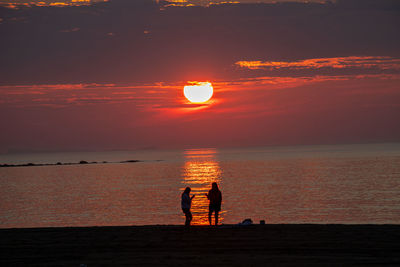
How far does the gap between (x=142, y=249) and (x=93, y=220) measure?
3303cm

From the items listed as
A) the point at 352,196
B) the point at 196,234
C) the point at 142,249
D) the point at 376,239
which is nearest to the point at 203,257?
the point at 142,249

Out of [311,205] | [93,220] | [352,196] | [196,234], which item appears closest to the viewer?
[196,234]

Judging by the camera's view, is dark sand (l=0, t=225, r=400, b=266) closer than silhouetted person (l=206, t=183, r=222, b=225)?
Yes

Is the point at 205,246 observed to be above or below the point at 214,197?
below

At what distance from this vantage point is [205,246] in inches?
713

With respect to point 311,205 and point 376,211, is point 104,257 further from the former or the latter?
point 311,205

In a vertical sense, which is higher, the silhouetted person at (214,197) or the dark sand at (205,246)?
the silhouetted person at (214,197)

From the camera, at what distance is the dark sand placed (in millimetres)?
15570

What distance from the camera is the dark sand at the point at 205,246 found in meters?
15.6

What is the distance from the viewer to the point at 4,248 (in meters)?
18.7

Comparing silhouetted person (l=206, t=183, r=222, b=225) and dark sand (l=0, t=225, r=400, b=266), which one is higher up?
silhouetted person (l=206, t=183, r=222, b=225)

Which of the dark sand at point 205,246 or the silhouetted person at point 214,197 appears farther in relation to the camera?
the silhouetted person at point 214,197

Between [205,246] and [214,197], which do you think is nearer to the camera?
[205,246]

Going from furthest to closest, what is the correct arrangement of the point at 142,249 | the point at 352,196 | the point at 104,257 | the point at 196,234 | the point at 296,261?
1. the point at 352,196
2. the point at 196,234
3. the point at 142,249
4. the point at 104,257
5. the point at 296,261
